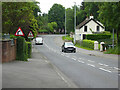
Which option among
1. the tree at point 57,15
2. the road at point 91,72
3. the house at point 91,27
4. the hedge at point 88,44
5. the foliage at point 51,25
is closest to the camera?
the road at point 91,72

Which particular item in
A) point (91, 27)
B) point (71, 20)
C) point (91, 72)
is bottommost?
point (91, 72)

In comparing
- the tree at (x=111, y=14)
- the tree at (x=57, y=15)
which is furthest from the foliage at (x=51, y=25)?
the tree at (x=111, y=14)

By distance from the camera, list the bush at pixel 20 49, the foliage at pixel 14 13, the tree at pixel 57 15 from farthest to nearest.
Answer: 1. the tree at pixel 57 15
2. the foliage at pixel 14 13
3. the bush at pixel 20 49

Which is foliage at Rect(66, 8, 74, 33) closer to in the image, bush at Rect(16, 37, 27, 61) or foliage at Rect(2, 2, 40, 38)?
foliage at Rect(2, 2, 40, 38)

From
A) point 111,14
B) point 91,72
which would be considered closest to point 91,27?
point 111,14

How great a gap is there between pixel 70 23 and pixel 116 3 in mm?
62065

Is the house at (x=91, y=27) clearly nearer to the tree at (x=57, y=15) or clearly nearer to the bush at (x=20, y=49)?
the tree at (x=57, y=15)

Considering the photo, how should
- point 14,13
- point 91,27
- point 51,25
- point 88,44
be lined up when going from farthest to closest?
point 51,25, point 91,27, point 88,44, point 14,13

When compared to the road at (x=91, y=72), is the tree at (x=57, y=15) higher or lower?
higher

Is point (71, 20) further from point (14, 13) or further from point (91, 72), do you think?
point (91, 72)

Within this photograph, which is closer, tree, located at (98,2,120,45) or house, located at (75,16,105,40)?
tree, located at (98,2,120,45)

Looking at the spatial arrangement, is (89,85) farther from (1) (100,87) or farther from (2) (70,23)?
(2) (70,23)

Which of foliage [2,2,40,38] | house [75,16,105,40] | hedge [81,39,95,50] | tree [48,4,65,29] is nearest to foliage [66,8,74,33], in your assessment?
house [75,16,105,40]

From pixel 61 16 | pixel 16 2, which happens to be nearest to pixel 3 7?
pixel 16 2
